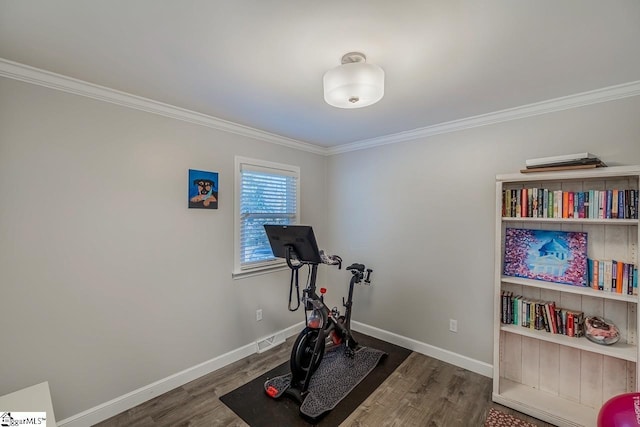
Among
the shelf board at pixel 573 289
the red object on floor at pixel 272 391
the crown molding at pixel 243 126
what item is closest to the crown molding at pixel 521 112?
the crown molding at pixel 243 126

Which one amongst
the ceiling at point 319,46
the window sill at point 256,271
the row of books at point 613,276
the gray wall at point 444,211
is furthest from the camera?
the window sill at point 256,271

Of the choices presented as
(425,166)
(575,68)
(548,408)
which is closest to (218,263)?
(425,166)

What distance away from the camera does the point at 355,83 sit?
1.42m

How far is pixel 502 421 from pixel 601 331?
0.94 meters

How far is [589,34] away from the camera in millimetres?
1409

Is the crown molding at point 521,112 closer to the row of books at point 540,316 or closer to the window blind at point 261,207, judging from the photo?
the window blind at point 261,207

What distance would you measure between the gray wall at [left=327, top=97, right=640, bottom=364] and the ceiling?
1.04 ft

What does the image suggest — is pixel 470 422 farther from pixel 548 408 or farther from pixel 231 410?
pixel 231 410

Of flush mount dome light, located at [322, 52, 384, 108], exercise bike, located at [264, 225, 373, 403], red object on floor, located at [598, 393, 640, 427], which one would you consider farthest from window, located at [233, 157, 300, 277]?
red object on floor, located at [598, 393, 640, 427]

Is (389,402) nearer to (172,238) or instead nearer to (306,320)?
(306,320)

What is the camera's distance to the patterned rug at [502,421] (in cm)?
198

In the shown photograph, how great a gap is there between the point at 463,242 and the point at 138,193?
297 cm

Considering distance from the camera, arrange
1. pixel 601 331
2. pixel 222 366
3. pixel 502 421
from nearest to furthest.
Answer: pixel 601 331
pixel 502 421
pixel 222 366

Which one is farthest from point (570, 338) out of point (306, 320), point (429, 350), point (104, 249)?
point (104, 249)
